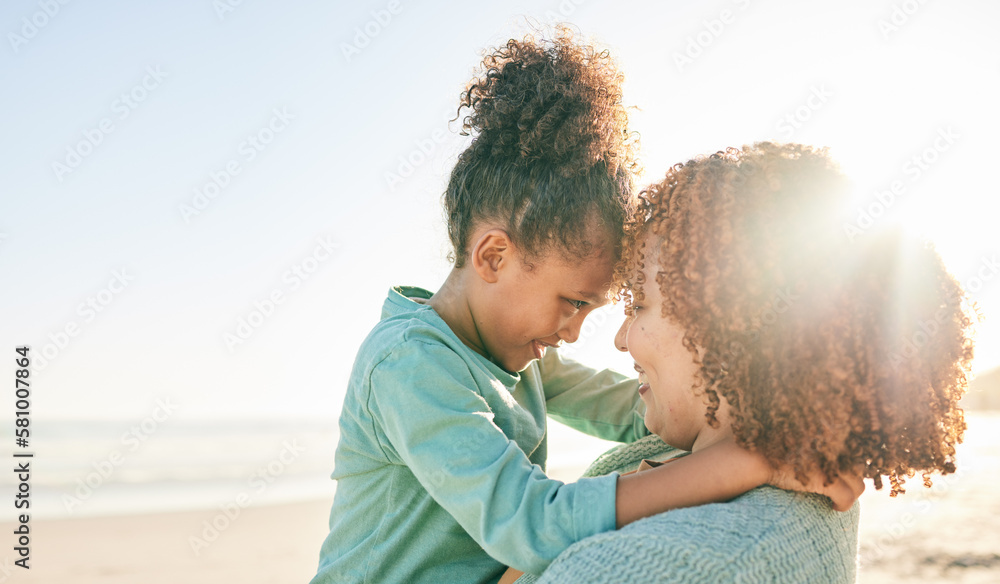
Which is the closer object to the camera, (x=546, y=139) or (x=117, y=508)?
(x=546, y=139)

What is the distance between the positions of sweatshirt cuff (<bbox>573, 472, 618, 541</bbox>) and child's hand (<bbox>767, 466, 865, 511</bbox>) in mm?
325

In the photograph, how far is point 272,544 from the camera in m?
8.16

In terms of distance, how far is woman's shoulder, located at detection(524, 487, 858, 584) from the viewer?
50.3 inches

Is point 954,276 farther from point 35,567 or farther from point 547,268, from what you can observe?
point 35,567

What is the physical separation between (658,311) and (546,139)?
0.93 m

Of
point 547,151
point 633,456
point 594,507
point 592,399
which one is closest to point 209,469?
point 592,399

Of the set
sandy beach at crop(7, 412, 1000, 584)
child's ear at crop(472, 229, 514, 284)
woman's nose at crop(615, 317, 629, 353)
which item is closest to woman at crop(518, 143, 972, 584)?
woman's nose at crop(615, 317, 629, 353)

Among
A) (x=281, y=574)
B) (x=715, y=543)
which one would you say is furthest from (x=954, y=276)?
(x=281, y=574)

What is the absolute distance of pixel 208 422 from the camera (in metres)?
20.6

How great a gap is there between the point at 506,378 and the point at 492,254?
423 millimetres

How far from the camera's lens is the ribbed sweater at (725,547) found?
1278mm

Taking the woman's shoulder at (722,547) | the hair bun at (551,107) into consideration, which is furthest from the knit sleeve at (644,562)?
Answer: the hair bun at (551,107)

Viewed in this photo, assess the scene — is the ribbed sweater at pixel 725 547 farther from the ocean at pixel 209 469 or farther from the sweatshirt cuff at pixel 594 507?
the ocean at pixel 209 469

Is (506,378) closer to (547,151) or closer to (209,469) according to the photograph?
(547,151)
